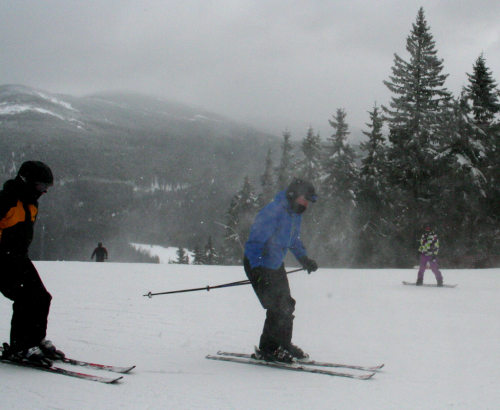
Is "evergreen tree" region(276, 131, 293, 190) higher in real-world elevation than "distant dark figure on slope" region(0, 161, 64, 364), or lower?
higher

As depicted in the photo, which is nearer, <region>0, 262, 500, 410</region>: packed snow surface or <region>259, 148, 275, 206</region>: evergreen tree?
<region>0, 262, 500, 410</region>: packed snow surface

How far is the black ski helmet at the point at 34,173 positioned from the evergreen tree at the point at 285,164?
3877 centimetres

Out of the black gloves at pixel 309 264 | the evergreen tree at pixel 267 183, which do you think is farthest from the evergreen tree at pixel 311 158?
the black gloves at pixel 309 264

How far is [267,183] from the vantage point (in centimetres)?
4597

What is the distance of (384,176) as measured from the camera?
31.5 m

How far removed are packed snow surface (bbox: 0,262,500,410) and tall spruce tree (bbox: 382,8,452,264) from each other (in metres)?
19.4

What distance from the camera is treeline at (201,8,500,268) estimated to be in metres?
29.1

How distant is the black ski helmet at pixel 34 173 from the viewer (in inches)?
160

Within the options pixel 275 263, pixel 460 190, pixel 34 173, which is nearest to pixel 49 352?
pixel 34 173

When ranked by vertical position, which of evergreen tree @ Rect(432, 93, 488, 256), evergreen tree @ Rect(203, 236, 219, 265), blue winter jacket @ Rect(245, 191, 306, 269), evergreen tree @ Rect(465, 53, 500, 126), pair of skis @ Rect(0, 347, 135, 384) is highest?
evergreen tree @ Rect(465, 53, 500, 126)

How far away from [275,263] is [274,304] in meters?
0.38

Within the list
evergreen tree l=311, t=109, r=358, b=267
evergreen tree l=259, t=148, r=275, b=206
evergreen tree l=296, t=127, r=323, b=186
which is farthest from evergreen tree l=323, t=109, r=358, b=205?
evergreen tree l=259, t=148, r=275, b=206

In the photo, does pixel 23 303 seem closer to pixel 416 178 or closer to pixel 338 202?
pixel 416 178

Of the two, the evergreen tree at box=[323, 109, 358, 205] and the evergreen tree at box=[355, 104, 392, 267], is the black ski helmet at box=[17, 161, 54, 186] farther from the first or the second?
the evergreen tree at box=[323, 109, 358, 205]
